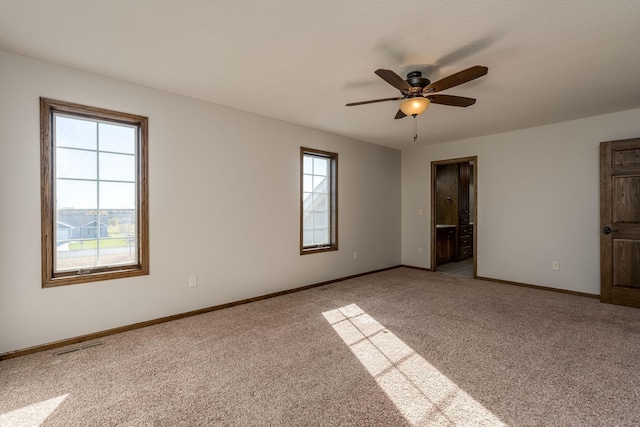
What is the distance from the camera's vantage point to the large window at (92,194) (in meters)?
2.67

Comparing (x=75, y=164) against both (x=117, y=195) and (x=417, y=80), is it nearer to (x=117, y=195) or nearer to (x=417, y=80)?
(x=117, y=195)

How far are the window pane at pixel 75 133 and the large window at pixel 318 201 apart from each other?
2.51 m

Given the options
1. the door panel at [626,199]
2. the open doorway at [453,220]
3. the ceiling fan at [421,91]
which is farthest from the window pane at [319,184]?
the door panel at [626,199]

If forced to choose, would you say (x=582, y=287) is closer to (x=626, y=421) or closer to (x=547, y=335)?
(x=547, y=335)

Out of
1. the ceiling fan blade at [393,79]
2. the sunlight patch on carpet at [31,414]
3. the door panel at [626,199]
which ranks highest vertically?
the ceiling fan blade at [393,79]

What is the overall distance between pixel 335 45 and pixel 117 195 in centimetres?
254

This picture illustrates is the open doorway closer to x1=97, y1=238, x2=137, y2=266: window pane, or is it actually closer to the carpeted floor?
the carpeted floor

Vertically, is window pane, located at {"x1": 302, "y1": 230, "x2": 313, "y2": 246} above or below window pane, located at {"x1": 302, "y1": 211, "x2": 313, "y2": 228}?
below

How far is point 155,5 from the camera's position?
190 cm

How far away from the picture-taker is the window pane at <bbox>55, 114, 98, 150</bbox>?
2762 mm

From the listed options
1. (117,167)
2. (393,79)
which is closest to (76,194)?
(117,167)

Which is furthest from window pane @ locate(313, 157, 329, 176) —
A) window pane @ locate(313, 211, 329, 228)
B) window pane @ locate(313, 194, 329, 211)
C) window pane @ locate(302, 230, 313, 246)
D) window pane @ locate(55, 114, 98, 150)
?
window pane @ locate(55, 114, 98, 150)

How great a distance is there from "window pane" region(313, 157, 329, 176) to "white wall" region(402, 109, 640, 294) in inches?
90.7

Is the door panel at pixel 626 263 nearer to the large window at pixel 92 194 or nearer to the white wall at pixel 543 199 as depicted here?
the white wall at pixel 543 199
